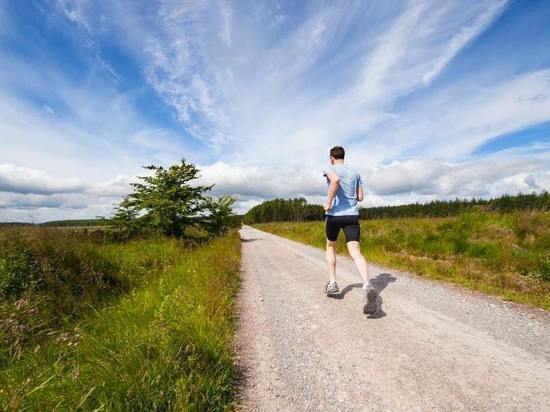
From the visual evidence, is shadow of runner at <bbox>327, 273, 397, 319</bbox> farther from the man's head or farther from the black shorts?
the man's head

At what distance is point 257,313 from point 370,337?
6.33 feet

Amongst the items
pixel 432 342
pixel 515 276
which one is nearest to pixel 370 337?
pixel 432 342

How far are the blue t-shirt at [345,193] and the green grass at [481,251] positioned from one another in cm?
303

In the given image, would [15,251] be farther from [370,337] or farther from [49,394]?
[370,337]

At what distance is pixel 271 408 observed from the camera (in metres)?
2.47

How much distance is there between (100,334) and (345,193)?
12.9 feet

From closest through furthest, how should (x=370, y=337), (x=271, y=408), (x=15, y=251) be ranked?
(x=271, y=408) < (x=370, y=337) < (x=15, y=251)

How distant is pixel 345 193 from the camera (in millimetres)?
5172

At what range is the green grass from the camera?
20.4ft

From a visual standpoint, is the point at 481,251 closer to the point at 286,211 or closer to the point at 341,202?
the point at 341,202

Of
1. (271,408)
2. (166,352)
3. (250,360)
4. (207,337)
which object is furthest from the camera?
(250,360)

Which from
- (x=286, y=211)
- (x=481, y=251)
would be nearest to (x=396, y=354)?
(x=481, y=251)

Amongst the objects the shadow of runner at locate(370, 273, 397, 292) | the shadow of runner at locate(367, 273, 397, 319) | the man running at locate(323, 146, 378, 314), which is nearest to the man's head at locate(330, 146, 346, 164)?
the man running at locate(323, 146, 378, 314)

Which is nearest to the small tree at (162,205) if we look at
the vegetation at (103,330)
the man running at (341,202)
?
the vegetation at (103,330)
